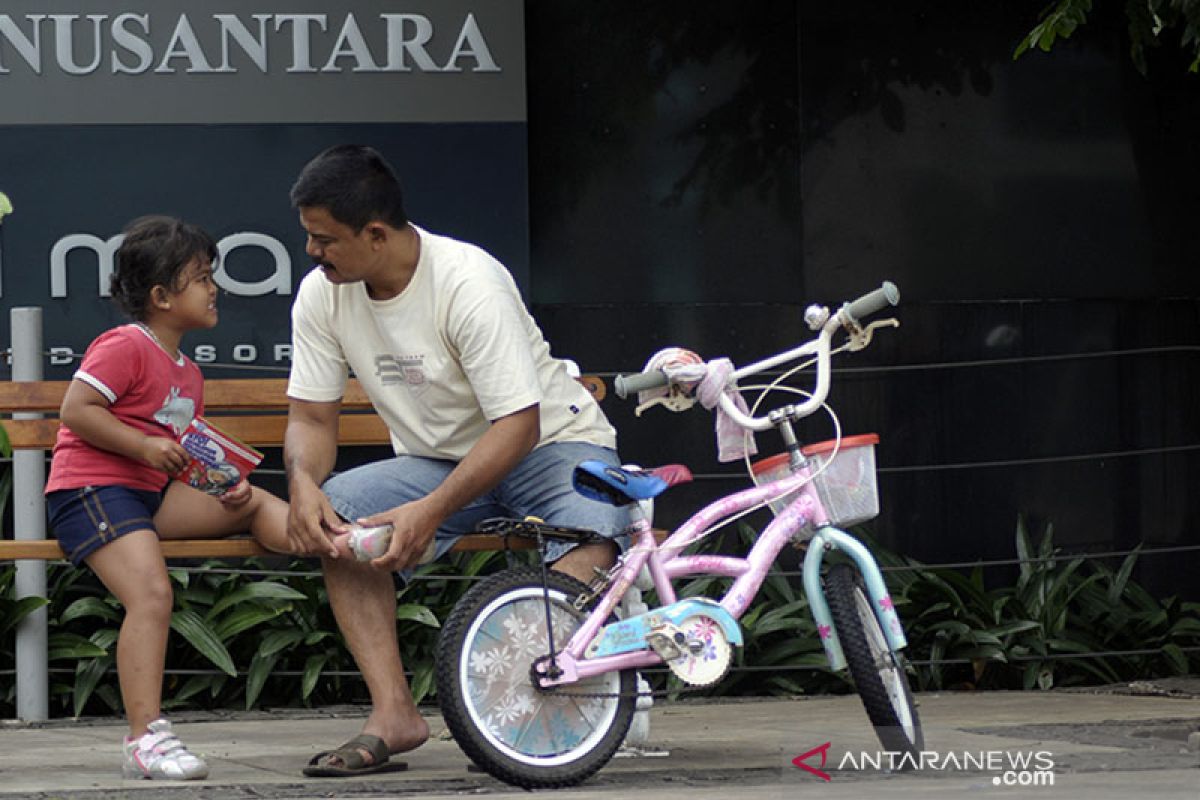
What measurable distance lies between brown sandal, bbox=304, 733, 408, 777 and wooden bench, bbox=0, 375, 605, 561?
26.5 inches

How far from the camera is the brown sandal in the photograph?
448 centimetres

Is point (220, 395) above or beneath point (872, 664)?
above

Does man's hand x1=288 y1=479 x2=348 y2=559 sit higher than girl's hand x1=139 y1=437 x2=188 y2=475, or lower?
lower

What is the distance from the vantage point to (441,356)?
4.61 meters

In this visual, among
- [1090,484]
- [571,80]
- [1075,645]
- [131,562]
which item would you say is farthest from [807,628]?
[131,562]

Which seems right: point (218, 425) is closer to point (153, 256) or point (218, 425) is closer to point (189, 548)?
point (189, 548)

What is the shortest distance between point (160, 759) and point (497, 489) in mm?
981

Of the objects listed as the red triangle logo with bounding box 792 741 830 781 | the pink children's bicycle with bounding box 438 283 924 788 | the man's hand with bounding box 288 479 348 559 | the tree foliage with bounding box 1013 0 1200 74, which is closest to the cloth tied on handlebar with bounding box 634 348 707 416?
the pink children's bicycle with bounding box 438 283 924 788

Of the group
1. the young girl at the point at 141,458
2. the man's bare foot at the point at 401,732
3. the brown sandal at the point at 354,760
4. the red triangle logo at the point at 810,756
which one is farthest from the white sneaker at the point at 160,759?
the red triangle logo at the point at 810,756

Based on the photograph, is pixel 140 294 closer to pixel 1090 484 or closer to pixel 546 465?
pixel 546 465

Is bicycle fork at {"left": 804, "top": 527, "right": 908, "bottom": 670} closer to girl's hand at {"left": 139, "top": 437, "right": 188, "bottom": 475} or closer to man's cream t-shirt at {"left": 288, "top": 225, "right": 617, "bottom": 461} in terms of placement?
man's cream t-shirt at {"left": 288, "top": 225, "right": 617, "bottom": 461}

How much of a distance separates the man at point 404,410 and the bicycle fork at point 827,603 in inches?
17.2

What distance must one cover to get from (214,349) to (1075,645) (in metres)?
3.11

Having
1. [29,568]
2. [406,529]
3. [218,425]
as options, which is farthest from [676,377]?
[29,568]
